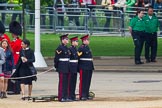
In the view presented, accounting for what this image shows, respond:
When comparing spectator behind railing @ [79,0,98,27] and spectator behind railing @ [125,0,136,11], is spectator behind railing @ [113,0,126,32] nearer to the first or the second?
spectator behind railing @ [125,0,136,11]

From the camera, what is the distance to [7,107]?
21.8m

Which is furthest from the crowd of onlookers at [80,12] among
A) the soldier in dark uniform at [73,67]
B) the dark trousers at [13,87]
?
the soldier in dark uniform at [73,67]

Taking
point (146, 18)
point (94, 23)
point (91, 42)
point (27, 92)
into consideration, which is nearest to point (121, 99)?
point (27, 92)

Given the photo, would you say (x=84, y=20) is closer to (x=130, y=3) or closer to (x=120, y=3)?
(x=120, y=3)

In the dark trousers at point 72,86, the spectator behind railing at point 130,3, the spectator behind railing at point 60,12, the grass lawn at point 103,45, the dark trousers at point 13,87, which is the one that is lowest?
the grass lawn at point 103,45

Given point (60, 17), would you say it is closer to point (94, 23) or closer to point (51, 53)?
point (94, 23)

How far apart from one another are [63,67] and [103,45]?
17.8 m

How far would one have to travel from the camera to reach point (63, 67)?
23266mm

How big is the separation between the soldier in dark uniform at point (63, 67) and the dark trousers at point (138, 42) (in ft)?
34.1

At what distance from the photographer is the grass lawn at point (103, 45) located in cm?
3747

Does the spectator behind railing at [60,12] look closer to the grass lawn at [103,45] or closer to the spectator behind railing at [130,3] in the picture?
the grass lawn at [103,45]

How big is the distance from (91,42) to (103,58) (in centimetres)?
645

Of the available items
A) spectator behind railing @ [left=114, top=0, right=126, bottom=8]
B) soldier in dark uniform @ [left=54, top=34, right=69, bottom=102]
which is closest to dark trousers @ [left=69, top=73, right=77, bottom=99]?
soldier in dark uniform @ [left=54, top=34, right=69, bottom=102]

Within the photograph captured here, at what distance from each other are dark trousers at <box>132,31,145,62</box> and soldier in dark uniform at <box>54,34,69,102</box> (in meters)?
10.4
